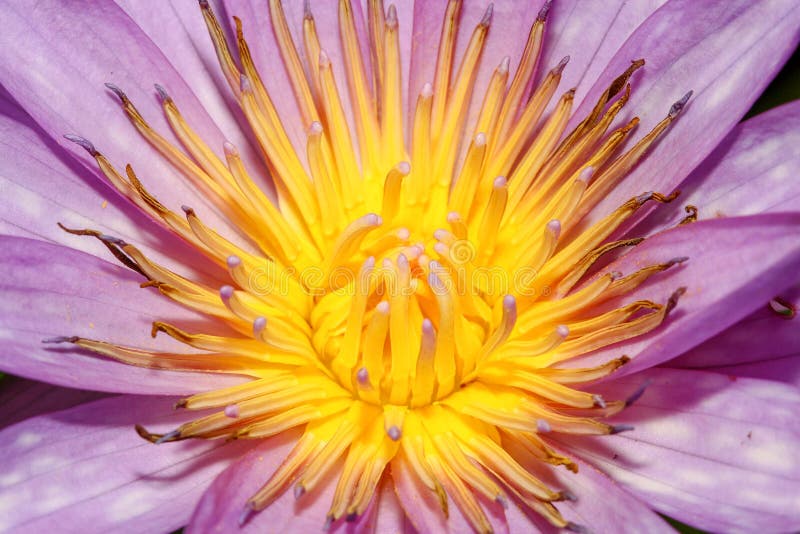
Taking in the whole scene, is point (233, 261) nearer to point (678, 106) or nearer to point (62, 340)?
point (62, 340)

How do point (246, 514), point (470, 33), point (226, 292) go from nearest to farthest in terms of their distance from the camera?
point (246, 514)
point (226, 292)
point (470, 33)

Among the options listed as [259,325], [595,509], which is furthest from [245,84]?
[595,509]

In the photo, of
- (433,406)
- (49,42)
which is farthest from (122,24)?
(433,406)

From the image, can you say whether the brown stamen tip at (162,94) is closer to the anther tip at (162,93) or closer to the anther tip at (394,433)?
the anther tip at (162,93)

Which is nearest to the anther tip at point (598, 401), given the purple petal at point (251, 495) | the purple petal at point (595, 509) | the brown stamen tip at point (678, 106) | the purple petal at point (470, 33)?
the purple petal at point (595, 509)

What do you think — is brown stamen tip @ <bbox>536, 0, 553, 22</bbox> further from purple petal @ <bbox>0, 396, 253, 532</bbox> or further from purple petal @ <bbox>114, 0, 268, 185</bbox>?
purple petal @ <bbox>0, 396, 253, 532</bbox>

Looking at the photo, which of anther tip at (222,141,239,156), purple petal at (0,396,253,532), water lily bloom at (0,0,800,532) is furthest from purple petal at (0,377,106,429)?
anther tip at (222,141,239,156)

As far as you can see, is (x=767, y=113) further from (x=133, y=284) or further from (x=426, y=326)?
(x=133, y=284)
